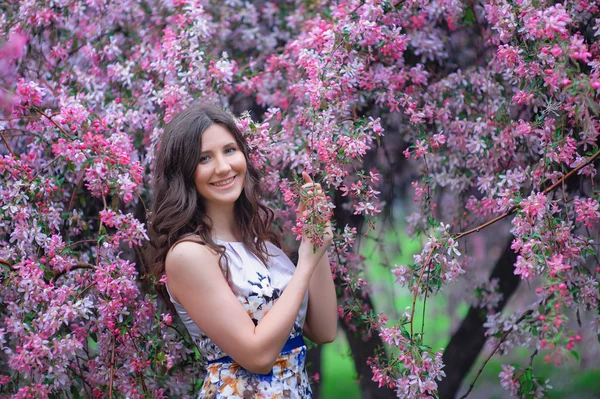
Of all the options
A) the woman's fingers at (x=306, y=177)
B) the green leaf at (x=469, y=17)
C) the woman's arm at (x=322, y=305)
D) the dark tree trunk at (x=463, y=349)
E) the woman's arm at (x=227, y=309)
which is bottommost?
the dark tree trunk at (x=463, y=349)

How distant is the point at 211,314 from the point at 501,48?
3.70 ft

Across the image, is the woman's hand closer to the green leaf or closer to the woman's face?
the woman's face

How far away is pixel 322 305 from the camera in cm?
224

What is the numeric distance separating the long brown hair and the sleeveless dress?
6 cm

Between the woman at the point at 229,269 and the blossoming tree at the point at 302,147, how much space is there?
17 cm

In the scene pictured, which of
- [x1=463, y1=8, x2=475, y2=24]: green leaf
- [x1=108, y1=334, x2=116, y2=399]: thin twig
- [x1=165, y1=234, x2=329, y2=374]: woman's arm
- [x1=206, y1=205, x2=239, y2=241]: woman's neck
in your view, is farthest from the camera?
[x1=463, y1=8, x2=475, y2=24]: green leaf

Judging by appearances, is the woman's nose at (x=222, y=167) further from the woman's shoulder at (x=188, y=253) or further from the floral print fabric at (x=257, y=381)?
the floral print fabric at (x=257, y=381)

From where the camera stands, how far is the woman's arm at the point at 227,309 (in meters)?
1.90

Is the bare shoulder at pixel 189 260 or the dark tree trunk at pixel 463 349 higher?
the bare shoulder at pixel 189 260

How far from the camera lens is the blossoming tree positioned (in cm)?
212

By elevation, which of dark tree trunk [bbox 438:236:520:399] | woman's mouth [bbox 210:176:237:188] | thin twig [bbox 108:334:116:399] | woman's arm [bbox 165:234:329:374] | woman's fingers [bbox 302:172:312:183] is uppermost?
woman's fingers [bbox 302:172:312:183]

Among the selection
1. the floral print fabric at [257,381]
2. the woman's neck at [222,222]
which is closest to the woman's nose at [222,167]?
the woman's neck at [222,222]

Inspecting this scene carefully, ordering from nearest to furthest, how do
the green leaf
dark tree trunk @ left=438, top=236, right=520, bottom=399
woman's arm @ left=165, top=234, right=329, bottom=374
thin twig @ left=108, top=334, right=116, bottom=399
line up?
1. woman's arm @ left=165, top=234, right=329, bottom=374
2. thin twig @ left=108, top=334, right=116, bottom=399
3. the green leaf
4. dark tree trunk @ left=438, top=236, right=520, bottom=399

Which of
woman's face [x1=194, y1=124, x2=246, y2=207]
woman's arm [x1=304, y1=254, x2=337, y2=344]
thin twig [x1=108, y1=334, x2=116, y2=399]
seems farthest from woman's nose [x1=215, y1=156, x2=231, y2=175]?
thin twig [x1=108, y1=334, x2=116, y2=399]
